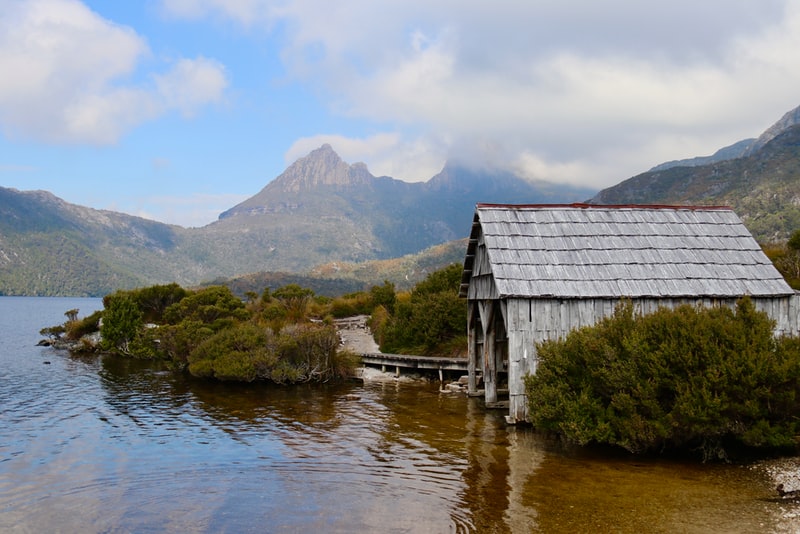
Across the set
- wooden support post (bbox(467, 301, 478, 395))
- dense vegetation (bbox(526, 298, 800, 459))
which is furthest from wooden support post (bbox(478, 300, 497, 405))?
dense vegetation (bbox(526, 298, 800, 459))

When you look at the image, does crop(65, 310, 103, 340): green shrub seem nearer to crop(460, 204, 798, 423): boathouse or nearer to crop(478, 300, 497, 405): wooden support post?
crop(478, 300, 497, 405): wooden support post

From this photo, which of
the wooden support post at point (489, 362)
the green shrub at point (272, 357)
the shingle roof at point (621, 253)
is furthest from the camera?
the green shrub at point (272, 357)

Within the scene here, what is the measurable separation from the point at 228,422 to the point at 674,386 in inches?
539

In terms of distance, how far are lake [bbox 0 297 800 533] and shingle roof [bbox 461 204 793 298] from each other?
4727 millimetres

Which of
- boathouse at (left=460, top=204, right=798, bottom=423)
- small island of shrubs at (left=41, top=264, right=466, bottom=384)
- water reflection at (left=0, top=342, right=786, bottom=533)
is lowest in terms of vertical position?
water reflection at (left=0, top=342, right=786, bottom=533)

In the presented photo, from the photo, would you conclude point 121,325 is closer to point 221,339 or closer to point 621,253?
point 221,339

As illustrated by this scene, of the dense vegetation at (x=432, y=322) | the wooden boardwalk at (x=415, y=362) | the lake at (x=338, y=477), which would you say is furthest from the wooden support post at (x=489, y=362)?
the dense vegetation at (x=432, y=322)

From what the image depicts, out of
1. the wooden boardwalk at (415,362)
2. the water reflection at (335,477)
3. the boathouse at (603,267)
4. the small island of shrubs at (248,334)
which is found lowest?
the water reflection at (335,477)

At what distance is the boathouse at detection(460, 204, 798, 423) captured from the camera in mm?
17000

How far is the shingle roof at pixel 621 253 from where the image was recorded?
17.2m

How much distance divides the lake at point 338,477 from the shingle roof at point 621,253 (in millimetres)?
4727

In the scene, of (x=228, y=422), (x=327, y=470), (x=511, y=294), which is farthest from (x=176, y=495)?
(x=511, y=294)

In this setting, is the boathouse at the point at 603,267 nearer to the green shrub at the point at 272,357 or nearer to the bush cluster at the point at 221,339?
the green shrub at the point at 272,357

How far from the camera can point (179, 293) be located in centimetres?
4794
